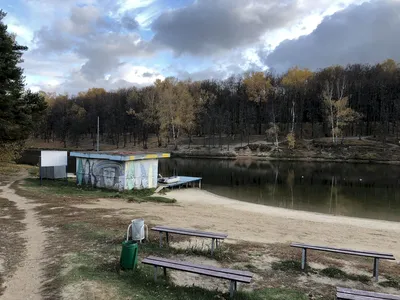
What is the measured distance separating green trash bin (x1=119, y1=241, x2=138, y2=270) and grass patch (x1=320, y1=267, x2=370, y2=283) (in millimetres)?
4792

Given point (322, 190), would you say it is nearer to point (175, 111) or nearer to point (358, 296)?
point (358, 296)

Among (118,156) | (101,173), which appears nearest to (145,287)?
(118,156)

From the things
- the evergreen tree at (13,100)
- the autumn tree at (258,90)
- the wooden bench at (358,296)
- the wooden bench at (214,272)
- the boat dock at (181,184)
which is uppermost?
the autumn tree at (258,90)

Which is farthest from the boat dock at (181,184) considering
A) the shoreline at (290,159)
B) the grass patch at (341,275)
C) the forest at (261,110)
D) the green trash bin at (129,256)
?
the forest at (261,110)

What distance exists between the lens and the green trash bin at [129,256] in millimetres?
8188

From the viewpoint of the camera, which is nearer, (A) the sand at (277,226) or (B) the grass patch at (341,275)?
(B) the grass patch at (341,275)

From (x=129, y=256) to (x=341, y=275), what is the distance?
212 inches

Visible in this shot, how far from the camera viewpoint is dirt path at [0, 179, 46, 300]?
6992 millimetres

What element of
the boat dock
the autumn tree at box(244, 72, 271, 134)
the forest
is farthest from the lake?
the autumn tree at box(244, 72, 271, 134)

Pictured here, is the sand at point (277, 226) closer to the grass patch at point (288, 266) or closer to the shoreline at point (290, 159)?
the grass patch at point (288, 266)

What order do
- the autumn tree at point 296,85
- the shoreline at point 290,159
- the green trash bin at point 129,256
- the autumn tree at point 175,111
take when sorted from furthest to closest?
1. the autumn tree at point 296,85
2. the autumn tree at point 175,111
3. the shoreline at point 290,159
4. the green trash bin at point 129,256

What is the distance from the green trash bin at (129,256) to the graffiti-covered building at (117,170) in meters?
16.3

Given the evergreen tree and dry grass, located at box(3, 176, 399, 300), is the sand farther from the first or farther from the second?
the evergreen tree

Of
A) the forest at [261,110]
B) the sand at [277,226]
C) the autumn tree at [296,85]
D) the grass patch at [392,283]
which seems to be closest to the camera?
the grass patch at [392,283]
